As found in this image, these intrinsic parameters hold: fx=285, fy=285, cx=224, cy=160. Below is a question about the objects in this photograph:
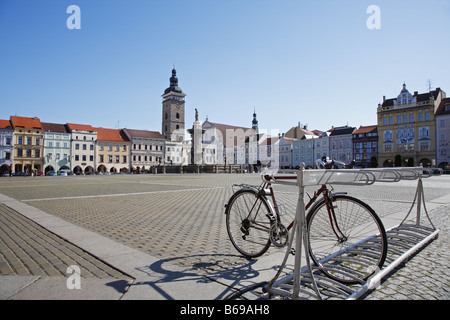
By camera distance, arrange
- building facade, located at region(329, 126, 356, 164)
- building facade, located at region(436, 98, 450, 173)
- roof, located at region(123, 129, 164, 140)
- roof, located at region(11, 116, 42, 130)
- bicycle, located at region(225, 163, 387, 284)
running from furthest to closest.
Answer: roof, located at region(123, 129, 164, 140), building facade, located at region(329, 126, 356, 164), roof, located at region(11, 116, 42, 130), building facade, located at region(436, 98, 450, 173), bicycle, located at region(225, 163, 387, 284)

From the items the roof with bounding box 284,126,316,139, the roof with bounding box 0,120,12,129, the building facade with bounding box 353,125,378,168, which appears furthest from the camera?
the roof with bounding box 284,126,316,139

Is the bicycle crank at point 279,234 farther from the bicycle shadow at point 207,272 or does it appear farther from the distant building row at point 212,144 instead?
the distant building row at point 212,144

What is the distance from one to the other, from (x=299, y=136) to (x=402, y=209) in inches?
3146

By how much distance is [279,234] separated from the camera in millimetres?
3463

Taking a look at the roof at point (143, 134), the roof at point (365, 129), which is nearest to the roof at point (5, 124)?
the roof at point (143, 134)

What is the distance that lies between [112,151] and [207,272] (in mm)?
77089

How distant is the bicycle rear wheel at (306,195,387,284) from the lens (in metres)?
2.89

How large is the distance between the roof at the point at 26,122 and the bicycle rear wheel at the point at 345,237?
244ft

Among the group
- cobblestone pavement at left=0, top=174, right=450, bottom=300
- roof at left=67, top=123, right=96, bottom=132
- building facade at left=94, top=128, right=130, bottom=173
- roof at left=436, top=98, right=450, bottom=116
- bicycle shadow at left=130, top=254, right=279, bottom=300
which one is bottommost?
cobblestone pavement at left=0, top=174, right=450, bottom=300

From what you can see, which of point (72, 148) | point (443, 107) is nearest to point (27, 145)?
point (72, 148)

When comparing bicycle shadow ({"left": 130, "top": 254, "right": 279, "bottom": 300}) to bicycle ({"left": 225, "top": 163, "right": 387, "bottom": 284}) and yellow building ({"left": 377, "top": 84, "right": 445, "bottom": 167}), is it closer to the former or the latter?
bicycle ({"left": 225, "top": 163, "right": 387, "bottom": 284})

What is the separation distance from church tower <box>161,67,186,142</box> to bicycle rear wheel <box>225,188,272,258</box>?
91.1 metres

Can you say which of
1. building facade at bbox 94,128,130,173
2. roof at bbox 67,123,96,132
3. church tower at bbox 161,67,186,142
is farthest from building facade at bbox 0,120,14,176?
church tower at bbox 161,67,186,142

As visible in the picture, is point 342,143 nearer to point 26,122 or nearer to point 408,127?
point 408,127
